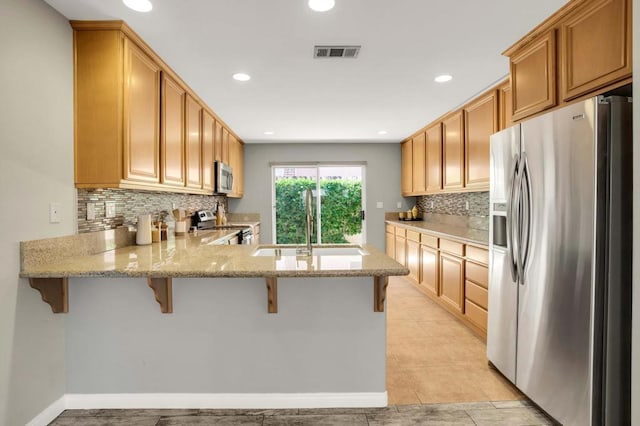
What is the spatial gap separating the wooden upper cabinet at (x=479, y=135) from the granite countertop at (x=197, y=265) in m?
2.05

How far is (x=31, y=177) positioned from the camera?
1.87m

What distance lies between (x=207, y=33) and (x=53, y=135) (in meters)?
1.10

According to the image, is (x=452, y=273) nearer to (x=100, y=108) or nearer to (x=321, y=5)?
(x=321, y=5)

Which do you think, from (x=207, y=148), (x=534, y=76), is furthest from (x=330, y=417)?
(x=207, y=148)

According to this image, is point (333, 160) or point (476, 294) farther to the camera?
point (333, 160)

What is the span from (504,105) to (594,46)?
144 cm

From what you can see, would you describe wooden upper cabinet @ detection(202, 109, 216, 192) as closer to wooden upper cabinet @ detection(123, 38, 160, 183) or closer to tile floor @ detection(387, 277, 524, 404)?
wooden upper cabinet @ detection(123, 38, 160, 183)

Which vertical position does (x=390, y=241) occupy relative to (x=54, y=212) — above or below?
below

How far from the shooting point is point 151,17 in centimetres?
214

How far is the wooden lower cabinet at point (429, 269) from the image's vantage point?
4266 mm

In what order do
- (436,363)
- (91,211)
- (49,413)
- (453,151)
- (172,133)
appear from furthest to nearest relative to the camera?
(453,151) → (172,133) → (436,363) → (91,211) → (49,413)

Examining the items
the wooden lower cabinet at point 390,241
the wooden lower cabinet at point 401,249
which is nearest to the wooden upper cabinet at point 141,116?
the wooden lower cabinet at point 401,249

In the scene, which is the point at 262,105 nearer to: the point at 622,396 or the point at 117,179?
the point at 117,179

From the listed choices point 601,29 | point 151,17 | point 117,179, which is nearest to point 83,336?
point 117,179
